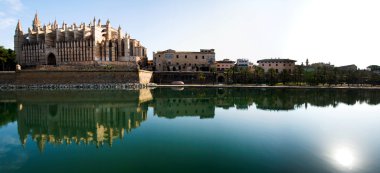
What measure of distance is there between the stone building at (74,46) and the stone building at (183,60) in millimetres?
5153

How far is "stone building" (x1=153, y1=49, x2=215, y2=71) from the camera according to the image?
63.8 metres

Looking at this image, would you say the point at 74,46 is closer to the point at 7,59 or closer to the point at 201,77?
the point at 7,59

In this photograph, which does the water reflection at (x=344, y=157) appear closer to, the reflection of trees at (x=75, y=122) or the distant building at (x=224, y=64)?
the reflection of trees at (x=75, y=122)

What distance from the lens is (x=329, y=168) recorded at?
353 inches

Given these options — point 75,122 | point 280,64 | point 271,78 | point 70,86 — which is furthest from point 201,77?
point 75,122

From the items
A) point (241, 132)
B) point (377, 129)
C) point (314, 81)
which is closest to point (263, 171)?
point (241, 132)

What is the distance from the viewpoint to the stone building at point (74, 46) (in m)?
58.7

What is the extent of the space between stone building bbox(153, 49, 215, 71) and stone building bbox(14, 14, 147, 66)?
16.9 ft

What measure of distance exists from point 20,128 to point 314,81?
53.2m

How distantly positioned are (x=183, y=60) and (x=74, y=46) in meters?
25.8

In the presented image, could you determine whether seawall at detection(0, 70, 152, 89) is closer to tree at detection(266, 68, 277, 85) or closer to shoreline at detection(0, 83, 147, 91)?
shoreline at detection(0, 83, 147, 91)

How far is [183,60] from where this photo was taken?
64.4m

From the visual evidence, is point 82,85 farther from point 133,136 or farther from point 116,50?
point 133,136

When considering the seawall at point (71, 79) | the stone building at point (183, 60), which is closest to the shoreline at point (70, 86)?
the seawall at point (71, 79)
